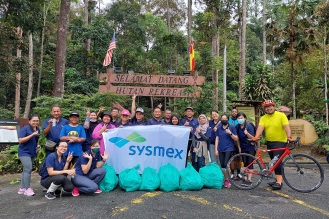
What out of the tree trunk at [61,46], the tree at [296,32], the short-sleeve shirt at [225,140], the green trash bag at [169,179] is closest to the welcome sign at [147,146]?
the green trash bag at [169,179]

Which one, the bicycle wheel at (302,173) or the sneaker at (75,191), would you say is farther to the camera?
the bicycle wheel at (302,173)

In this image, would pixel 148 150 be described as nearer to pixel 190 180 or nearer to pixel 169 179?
pixel 169 179

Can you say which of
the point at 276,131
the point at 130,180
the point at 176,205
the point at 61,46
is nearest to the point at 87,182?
the point at 130,180

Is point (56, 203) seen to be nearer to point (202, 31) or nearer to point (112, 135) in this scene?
point (112, 135)

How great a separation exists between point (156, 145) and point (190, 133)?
0.75 metres

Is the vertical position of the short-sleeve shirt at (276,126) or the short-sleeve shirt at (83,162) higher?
the short-sleeve shirt at (276,126)

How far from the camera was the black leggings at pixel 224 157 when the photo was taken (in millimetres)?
5629

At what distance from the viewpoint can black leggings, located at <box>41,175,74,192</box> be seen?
461cm

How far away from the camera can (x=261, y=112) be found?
14578 mm

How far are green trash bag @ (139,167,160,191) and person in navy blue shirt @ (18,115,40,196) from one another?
2013 mm

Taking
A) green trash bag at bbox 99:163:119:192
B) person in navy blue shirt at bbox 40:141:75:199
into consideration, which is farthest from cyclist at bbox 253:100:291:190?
person in navy blue shirt at bbox 40:141:75:199

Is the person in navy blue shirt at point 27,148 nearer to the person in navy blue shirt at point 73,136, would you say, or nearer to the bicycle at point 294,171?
the person in navy blue shirt at point 73,136

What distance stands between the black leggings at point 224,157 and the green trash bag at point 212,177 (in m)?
0.34

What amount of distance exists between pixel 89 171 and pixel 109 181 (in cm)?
42
